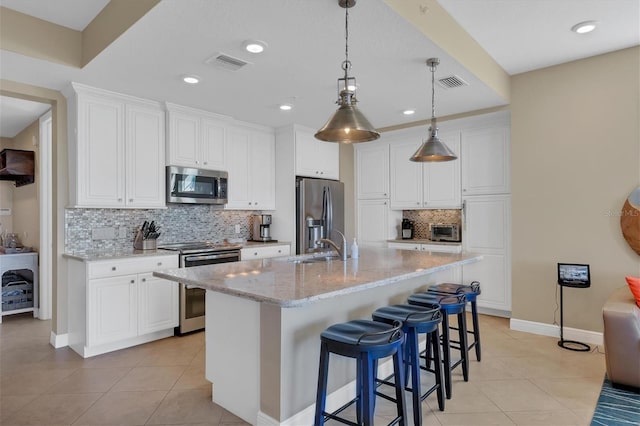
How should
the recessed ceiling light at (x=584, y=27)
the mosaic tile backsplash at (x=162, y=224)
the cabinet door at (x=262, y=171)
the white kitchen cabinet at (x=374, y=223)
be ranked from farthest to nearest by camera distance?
the white kitchen cabinet at (x=374, y=223), the cabinet door at (x=262, y=171), the mosaic tile backsplash at (x=162, y=224), the recessed ceiling light at (x=584, y=27)

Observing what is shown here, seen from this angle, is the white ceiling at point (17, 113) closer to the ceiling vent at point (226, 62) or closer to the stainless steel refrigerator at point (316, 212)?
the ceiling vent at point (226, 62)

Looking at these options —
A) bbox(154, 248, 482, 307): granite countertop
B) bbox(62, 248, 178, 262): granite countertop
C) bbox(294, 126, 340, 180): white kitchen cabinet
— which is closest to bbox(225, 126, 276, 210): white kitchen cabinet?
bbox(294, 126, 340, 180): white kitchen cabinet

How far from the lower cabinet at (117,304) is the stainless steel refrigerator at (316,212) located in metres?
1.79

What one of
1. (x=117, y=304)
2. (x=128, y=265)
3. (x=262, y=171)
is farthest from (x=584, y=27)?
(x=117, y=304)

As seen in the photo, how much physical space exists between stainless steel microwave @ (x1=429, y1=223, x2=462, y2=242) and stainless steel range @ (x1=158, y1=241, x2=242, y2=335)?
2747 millimetres

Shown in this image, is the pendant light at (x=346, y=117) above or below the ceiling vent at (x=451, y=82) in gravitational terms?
below

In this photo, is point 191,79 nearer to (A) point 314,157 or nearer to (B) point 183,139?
(B) point 183,139

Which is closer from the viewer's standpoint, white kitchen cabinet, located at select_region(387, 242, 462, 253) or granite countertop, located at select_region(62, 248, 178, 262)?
granite countertop, located at select_region(62, 248, 178, 262)

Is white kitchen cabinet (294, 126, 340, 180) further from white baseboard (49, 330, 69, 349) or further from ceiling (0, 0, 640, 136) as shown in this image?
white baseboard (49, 330, 69, 349)

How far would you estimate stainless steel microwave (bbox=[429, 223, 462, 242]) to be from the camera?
487 centimetres

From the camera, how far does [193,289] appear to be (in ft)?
12.9

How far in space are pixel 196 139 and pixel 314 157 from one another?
1715 millimetres

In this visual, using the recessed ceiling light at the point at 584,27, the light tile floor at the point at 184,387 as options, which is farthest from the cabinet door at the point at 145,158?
the recessed ceiling light at the point at 584,27

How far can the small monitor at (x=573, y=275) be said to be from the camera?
3.47m
